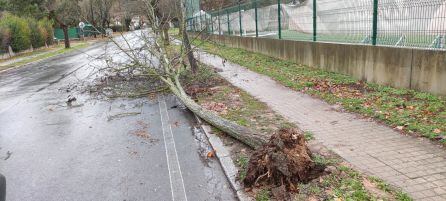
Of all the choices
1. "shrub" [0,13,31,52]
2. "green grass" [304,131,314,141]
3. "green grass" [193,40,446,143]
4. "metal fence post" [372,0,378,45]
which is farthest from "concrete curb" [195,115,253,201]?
"shrub" [0,13,31,52]

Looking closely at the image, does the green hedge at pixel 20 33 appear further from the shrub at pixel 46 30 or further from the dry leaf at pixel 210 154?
the dry leaf at pixel 210 154

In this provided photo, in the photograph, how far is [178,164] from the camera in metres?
5.58

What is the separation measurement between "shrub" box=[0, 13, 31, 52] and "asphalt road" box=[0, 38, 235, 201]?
981 inches

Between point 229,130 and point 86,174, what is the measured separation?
2.25 metres

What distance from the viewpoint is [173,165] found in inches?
219

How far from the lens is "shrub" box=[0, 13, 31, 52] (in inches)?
1260

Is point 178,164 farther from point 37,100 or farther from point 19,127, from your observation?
point 37,100

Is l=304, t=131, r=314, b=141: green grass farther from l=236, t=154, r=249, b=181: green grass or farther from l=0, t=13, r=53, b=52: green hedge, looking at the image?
l=0, t=13, r=53, b=52: green hedge

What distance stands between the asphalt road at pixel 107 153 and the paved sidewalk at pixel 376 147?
1.73m

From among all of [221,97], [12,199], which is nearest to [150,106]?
[221,97]

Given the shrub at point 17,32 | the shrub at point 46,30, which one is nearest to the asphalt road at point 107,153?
the shrub at point 17,32

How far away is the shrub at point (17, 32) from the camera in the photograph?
32000 mm

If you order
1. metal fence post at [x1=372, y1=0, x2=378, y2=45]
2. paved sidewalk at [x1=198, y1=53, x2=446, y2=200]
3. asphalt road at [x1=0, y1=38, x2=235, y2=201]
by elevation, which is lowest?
→ asphalt road at [x1=0, y1=38, x2=235, y2=201]

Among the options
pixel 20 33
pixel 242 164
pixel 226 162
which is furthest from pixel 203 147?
pixel 20 33
